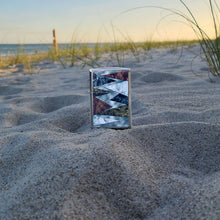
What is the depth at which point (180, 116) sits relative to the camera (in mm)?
1431

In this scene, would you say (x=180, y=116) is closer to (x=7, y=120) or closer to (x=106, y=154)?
(x=106, y=154)

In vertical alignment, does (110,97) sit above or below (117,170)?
above

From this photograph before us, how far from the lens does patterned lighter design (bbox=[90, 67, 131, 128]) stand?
1.14 m

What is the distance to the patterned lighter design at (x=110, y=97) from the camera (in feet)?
3.75

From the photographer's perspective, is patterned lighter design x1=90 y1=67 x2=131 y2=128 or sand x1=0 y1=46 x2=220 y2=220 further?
patterned lighter design x1=90 y1=67 x2=131 y2=128

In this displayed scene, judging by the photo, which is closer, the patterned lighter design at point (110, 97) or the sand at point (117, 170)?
the sand at point (117, 170)

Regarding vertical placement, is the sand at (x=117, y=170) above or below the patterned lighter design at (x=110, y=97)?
below

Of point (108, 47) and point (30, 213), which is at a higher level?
point (108, 47)

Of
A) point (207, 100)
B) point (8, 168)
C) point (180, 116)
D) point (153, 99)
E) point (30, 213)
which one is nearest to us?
point (30, 213)

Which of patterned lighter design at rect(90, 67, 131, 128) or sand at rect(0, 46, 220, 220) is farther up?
patterned lighter design at rect(90, 67, 131, 128)

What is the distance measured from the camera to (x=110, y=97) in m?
1.17

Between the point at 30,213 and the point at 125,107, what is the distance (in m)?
0.65

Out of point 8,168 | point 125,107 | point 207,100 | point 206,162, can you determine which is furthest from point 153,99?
point 8,168

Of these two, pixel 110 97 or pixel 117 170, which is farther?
pixel 110 97
